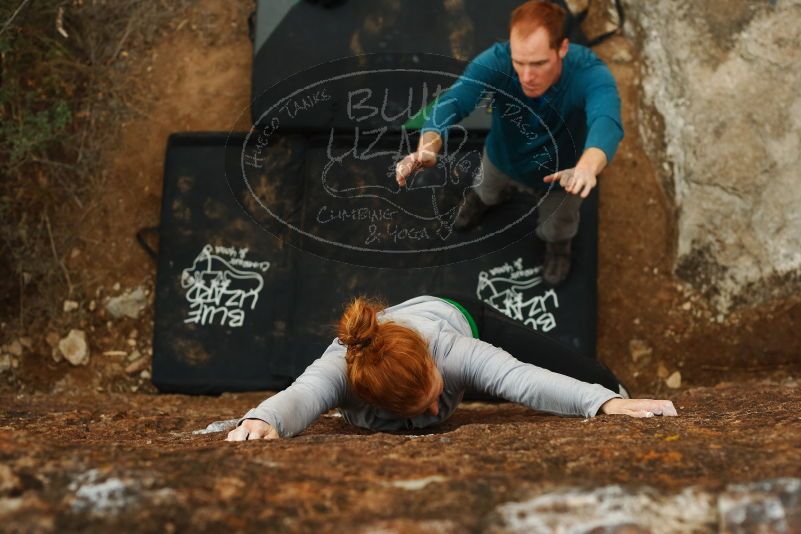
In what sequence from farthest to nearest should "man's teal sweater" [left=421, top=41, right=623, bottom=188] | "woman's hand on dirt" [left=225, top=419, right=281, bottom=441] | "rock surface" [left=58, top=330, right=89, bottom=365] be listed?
"rock surface" [left=58, top=330, right=89, bottom=365]
"man's teal sweater" [left=421, top=41, right=623, bottom=188]
"woman's hand on dirt" [left=225, top=419, right=281, bottom=441]

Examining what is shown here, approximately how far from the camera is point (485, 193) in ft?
12.2

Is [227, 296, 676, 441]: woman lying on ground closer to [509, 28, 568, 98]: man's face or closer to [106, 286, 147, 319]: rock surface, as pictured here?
[509, 28, 568, 98]: man's face

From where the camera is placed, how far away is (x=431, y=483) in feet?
5.66

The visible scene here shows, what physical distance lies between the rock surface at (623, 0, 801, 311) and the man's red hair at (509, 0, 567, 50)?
1.62 metres

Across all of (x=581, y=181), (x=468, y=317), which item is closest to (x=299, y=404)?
(x=468, y=317)

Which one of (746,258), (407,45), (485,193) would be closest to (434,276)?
(485,193)

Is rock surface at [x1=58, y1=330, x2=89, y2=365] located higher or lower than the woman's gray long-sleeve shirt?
lower

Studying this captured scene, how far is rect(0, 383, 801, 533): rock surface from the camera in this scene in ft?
5.16

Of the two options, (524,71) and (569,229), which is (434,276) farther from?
(524,71)

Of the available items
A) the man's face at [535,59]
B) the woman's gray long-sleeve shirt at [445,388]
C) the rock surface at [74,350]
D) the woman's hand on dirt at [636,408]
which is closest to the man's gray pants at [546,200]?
the man's face at [535,59]

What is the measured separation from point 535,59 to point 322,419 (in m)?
1.41

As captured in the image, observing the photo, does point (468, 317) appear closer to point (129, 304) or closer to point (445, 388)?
point (445, 388)

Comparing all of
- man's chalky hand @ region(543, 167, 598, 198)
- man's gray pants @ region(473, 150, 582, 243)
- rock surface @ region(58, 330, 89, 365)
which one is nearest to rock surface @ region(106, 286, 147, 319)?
rock surface @ region(58, 330, 89, 365)

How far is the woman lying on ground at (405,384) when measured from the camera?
229cm
